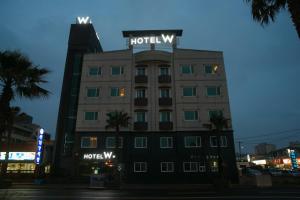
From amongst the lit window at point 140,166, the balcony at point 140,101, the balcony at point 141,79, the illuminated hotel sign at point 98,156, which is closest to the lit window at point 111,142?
the illuminated hotel sign at point 98,156

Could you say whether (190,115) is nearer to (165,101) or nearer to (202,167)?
(165,101)

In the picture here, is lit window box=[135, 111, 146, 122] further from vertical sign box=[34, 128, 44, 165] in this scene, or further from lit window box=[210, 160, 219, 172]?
vertical sign box=[34, 128, 44, 165]

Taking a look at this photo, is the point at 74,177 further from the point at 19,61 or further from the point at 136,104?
the point at 19,61

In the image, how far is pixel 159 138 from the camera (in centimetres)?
4094

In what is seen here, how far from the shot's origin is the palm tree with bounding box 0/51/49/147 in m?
15.6

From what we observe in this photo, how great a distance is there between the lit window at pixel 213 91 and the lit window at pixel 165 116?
7.91 meters

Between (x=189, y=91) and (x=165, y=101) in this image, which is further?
(x=189, y=91)

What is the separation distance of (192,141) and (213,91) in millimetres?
9705

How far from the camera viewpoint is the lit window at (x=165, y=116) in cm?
4200

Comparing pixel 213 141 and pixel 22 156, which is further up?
pixel 213 141

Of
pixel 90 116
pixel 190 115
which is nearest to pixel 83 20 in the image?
pixel 90 116

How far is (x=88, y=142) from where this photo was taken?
135ft

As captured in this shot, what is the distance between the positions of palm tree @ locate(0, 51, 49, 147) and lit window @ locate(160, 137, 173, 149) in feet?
83.7

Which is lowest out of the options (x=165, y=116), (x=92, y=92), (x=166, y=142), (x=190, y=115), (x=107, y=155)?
(x=107, y=155)
